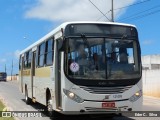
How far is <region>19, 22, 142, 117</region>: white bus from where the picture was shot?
41.3 ft

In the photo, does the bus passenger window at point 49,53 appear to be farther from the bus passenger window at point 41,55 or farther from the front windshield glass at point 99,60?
the front windshield glass at point 99,60

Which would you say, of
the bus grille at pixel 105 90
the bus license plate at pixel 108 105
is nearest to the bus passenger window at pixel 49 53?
the bus grille at pixel 105 90

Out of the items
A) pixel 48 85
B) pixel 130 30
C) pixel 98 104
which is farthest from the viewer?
pixel 48 85

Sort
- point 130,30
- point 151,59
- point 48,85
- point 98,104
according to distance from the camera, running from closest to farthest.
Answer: point 98,104 → point 130,30 → point 48,85 → point 151,59

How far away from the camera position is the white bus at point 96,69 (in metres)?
12.6

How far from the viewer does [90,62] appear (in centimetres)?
1277

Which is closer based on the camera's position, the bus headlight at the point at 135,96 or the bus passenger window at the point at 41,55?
the bus headlight at the point at 135,96

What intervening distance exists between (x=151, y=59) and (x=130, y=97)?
30073 millimetres

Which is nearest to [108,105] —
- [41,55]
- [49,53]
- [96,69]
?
[96,69]

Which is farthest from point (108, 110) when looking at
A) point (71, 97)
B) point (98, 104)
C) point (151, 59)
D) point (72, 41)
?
point (151, 59)

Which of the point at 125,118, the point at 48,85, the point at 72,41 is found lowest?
the point at 125,118

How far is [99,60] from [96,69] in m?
0.31

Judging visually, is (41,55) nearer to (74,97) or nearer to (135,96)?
(74,97)

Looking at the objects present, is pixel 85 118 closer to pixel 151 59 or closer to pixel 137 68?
pixel 137 68
